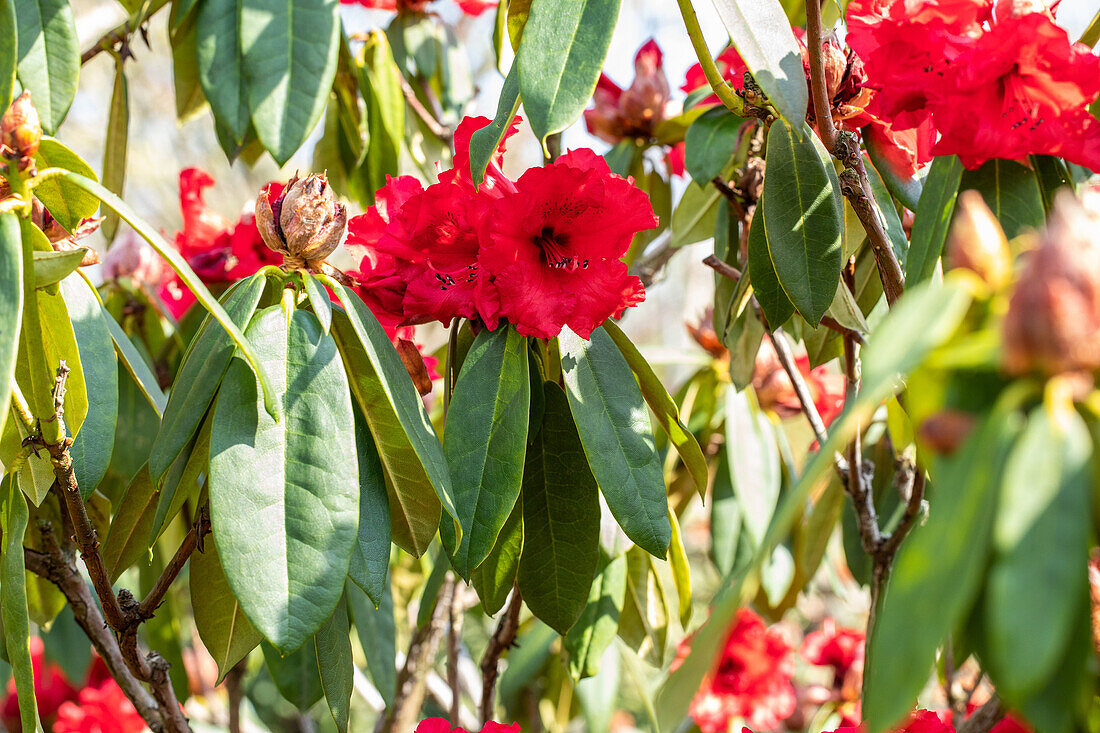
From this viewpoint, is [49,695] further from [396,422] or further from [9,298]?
[9,298]

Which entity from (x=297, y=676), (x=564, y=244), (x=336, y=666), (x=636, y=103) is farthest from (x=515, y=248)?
(x=636, y=103)

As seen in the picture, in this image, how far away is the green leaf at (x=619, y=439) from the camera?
70 centimetres

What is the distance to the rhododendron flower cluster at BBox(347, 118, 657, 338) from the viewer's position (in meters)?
0.73

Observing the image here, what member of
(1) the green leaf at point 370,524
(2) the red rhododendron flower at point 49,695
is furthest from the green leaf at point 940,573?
(2) the red rhododendron flower at point 49,695

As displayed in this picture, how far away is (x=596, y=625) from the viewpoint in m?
0.99

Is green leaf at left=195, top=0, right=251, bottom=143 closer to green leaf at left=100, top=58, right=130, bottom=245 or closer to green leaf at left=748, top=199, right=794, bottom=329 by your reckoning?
green leaf at left=100, top=58, right=130, bottom=245

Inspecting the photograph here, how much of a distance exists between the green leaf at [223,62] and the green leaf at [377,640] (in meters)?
0.57

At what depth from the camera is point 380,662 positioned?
3.64ft

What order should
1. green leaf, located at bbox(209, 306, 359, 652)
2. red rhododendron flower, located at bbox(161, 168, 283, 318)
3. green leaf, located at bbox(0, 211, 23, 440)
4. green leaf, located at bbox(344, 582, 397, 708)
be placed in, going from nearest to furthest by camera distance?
green leaf, located at bbox(0, 211, 23, 440) < green leaf, located at bbox(209, 306, 359, 652) < green leaf, located at bbox(344, 582, 397, 708) < red rhododendron flower, located at bbox(161, 168, 283, 318)

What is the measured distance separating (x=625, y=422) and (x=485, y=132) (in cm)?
25

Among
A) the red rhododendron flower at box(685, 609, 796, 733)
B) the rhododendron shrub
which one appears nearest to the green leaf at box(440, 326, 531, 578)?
the rhododendron shrub

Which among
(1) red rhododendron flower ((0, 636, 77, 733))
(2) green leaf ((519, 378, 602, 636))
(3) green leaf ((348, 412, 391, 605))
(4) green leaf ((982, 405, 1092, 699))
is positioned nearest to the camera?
(4) green leaf ((982, 405, 1092, 699))

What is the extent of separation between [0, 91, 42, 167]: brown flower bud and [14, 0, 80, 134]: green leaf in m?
0.32

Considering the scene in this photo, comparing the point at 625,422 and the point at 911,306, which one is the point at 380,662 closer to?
the point at 625,422
